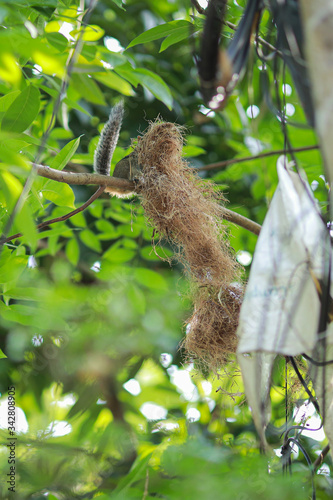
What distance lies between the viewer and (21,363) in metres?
2.66

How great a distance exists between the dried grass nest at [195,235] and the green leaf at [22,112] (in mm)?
510

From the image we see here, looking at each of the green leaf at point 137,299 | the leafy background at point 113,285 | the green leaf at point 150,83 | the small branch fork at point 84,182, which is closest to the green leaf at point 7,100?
the leafy background at point 113,285

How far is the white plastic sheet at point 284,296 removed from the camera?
918 millimetres

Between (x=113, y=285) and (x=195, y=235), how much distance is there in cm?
70

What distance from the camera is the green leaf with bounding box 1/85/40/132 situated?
4.20ft

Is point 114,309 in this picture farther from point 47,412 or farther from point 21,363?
point 21,363

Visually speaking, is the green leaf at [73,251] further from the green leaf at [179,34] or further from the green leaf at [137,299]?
the green leaf at [179,34]

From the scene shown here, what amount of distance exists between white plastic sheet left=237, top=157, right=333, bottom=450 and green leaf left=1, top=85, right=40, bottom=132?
2.39ft

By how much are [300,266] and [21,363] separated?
212 cm

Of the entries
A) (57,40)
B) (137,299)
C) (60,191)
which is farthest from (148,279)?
(57,40)

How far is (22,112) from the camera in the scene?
1.29 m

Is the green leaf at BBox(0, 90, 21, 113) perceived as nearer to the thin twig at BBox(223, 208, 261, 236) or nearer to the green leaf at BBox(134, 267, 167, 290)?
the thin twig at BBox(223, 208, 261, 236)

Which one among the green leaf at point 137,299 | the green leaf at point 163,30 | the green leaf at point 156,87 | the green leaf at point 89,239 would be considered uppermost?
the green leaf at point 163,30

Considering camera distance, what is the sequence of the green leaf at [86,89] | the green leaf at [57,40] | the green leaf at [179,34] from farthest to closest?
1. the green leaf at [179,34]
2. the green leaf at [57,40]
3. the green leaf at [86,89]
